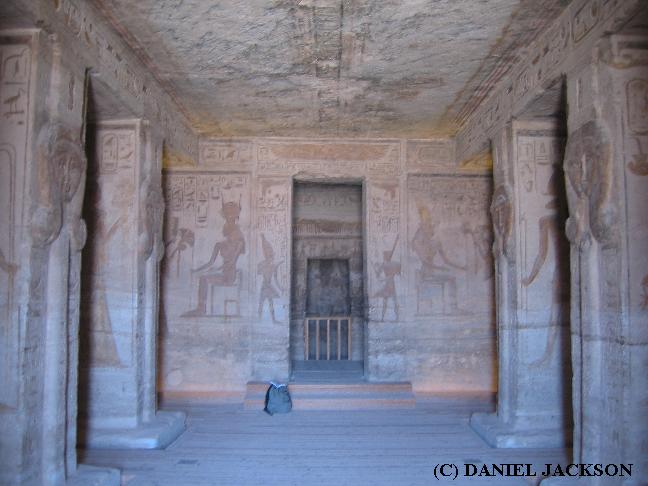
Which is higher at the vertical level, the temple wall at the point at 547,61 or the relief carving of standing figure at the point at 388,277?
the temple wall at the point at 547,61

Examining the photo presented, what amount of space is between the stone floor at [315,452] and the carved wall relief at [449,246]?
168 cm

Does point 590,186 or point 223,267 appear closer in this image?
point 590,186

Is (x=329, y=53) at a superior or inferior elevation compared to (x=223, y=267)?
superior

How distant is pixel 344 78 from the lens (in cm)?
525

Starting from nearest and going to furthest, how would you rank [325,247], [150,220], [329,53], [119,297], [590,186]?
[590,186] → [329,53] → [119,297] → [150,220] → [325,247]

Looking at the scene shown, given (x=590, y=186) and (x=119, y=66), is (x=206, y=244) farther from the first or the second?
(x=590, y=186)

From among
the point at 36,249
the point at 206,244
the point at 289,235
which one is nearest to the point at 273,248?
the point at 289,235

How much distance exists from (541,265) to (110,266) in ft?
14.0

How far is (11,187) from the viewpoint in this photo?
3.19 m

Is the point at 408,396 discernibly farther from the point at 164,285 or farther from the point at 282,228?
the point at 164,285

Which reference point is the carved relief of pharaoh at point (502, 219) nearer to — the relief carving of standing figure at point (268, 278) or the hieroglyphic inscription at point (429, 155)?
the hieroglyphic inscription at point (429, 155)

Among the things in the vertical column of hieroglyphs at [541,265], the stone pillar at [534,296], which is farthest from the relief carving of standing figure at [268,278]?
the vertical column of hieroglyphs at [541,265]

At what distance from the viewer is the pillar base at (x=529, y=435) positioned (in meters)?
4.86

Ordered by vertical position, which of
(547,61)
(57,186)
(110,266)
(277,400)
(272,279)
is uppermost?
(547,61)
